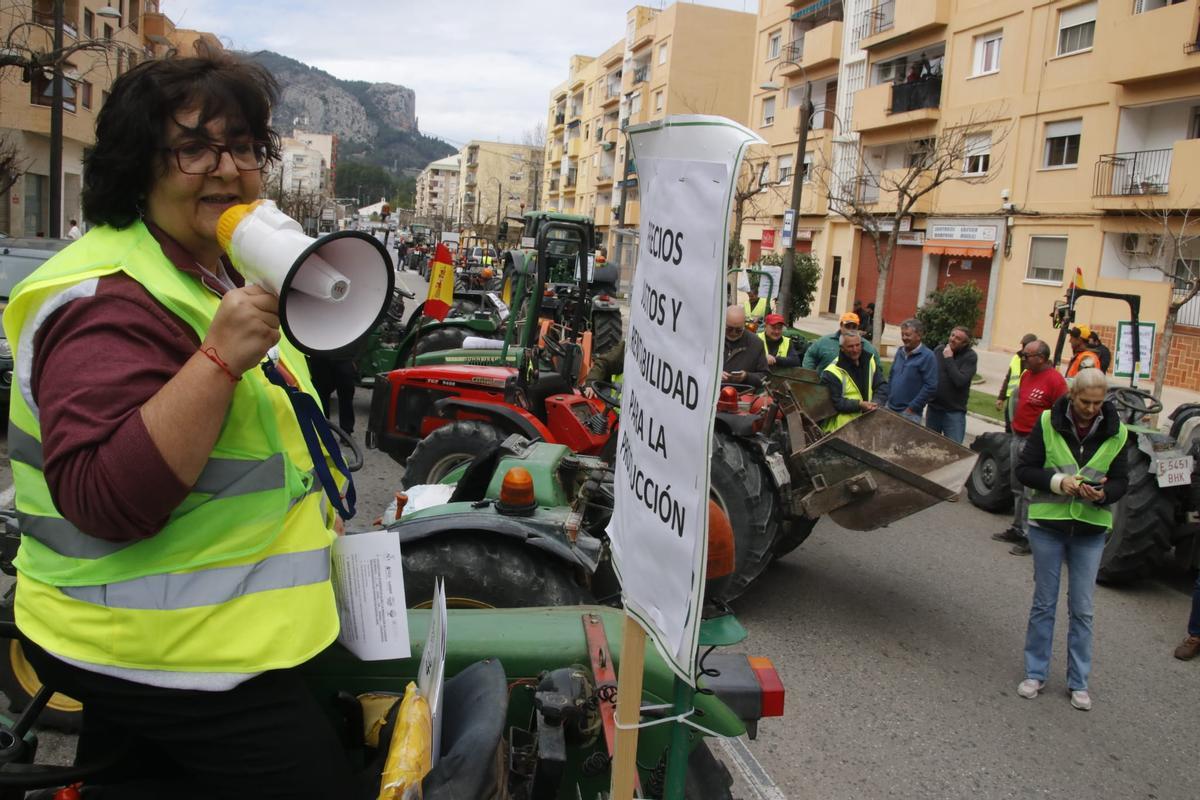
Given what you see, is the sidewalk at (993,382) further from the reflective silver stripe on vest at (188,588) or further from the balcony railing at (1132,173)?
the reflective silver stripe on vest at (188,588)

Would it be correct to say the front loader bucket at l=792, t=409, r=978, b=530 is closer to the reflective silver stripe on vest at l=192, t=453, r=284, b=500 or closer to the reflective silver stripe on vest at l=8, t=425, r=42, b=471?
the reflective silver stripe on vest at l=192, t=453, r=284, b=500

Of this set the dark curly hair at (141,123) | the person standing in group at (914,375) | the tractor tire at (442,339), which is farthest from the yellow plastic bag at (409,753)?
the tractor tire at (442,339)

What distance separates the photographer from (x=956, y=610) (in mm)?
6414

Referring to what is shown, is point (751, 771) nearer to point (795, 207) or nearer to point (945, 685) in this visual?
point (945, 685)

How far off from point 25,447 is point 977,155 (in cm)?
2898

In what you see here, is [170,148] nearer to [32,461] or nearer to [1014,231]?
[32,461]

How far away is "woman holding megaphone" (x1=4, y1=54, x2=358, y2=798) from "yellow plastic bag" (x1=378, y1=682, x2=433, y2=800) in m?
0.12

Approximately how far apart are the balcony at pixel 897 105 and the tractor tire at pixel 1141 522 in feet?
79.5

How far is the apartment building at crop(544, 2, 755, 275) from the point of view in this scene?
179 feet

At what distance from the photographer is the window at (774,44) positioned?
40375mm

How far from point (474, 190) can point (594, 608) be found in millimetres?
122799

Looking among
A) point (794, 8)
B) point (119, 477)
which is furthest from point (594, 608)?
point (794, 8)

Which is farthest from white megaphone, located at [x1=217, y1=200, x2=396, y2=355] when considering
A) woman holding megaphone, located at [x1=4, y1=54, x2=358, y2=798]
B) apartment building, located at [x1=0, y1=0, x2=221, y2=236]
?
apartment building, located at [x1=0, y1=0, x2=221, y2=236]

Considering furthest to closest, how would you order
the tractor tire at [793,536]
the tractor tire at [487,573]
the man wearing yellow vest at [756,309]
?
the man wearing yellow vest at [756,309], the tractor tire at [793,536], the tractor tire at [487,573]
